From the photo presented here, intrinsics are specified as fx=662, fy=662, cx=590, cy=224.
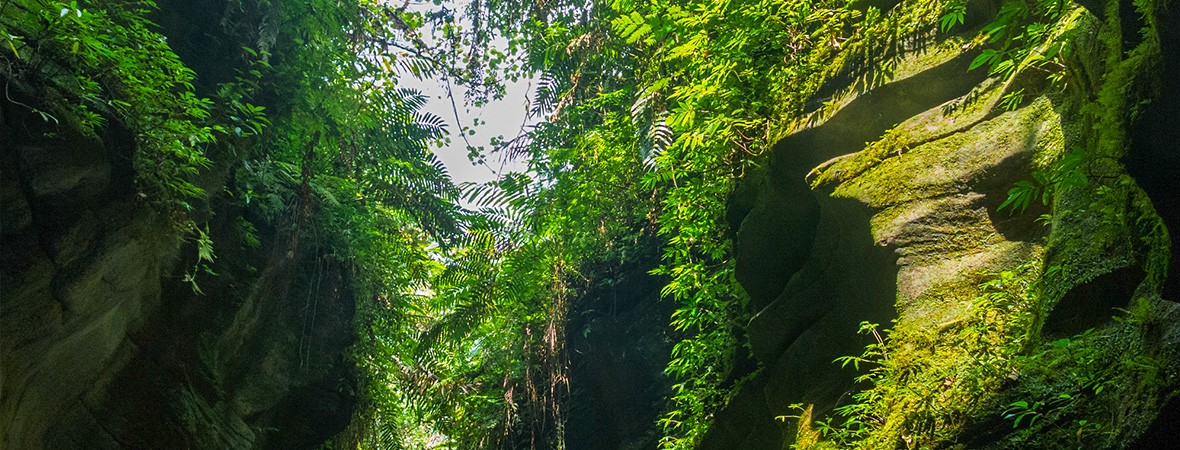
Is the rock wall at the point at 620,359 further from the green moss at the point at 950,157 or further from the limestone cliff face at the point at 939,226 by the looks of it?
the green moss at the point at 950,157

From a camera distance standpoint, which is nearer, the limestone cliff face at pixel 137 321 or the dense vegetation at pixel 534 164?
the dense vegetation at pixel 534 164

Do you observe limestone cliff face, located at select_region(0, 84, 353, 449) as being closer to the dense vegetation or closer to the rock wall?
the dense vegetation

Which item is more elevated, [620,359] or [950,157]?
[950,157]

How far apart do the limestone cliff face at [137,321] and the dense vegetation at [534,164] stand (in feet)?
0.67

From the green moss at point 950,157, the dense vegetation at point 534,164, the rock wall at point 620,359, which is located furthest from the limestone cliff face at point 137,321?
the green moss at point 950,157

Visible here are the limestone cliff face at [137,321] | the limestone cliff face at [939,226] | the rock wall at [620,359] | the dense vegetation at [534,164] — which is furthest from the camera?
the rock wall at [620,359]

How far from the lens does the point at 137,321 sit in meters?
4.87

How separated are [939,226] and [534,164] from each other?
6135 millimetres

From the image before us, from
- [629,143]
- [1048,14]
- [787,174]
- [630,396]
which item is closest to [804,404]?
[787,174]

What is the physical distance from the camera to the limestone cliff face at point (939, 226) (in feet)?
8.29

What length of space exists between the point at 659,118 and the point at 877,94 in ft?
6.54

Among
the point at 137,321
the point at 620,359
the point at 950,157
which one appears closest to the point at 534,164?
the point at 620,359

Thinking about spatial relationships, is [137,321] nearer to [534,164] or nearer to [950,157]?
[534,164]

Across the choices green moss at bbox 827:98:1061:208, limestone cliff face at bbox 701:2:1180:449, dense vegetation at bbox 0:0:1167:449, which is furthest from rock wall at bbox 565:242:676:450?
green moss at bbox 827:98:1061:208
